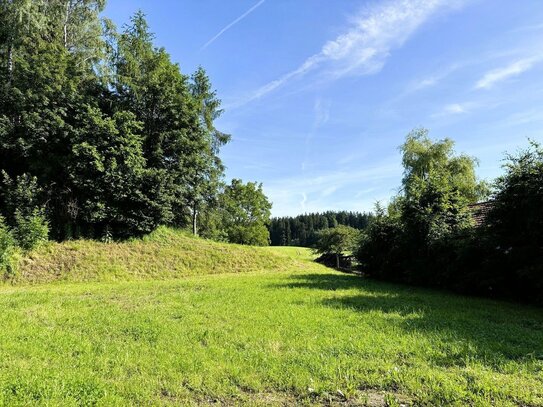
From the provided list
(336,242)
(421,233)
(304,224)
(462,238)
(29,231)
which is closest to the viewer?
(462,238)

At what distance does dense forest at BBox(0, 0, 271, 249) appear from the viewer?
18953 mm

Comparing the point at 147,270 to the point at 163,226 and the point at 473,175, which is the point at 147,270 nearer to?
the point at 163,226

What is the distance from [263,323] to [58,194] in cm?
1805

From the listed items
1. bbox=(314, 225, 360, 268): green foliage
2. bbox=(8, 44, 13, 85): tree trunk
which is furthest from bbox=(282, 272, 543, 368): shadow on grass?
bbox=(314, 225, 360, 268): green foliage

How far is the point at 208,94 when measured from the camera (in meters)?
27.9

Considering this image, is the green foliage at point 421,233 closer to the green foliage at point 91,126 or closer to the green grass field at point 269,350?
the green grass field at point 269,350

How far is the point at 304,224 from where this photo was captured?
97.2 metres

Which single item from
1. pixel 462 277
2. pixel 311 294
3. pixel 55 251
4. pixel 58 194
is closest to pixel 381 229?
pixel 462 277

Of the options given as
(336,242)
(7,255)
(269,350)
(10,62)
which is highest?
(10,62)

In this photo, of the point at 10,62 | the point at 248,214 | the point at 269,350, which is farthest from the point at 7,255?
the point at 248,214

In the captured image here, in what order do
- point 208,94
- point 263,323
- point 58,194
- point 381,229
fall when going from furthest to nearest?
point 208,94
point 58,194
point 381,229
point 263,323

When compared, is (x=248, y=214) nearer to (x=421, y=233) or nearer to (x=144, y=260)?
(x=144, y=260)

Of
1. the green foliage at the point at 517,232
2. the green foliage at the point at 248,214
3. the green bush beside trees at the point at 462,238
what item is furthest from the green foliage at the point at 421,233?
the green foliage at the point at 248,214

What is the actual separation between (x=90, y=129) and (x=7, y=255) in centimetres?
782
